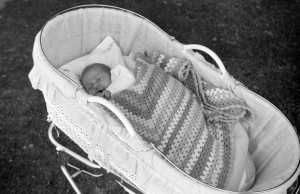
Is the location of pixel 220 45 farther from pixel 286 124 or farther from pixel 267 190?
pixel 267 190

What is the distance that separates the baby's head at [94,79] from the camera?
5.57 feet

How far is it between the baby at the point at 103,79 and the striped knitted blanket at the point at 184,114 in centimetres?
6

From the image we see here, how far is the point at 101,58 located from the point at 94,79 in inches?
7.2

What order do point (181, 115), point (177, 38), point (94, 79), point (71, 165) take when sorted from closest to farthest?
point (181, 115) < point (94, 79) < point (71, 165) < point (177, 38)

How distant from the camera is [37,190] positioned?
5.98ft

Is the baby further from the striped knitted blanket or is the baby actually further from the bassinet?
the bassinet

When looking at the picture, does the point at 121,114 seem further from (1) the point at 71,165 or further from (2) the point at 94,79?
(1) the point at 71,165

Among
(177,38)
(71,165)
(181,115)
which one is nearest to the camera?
(181,115)

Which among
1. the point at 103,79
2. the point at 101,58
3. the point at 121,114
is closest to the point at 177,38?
the point at 101,58

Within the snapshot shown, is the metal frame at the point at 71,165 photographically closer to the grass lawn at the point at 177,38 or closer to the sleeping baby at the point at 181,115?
the grass lawn at the point at 177,38

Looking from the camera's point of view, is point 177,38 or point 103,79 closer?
point 103,79

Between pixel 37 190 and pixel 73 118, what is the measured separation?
0.66m

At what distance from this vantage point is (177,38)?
8.93ft

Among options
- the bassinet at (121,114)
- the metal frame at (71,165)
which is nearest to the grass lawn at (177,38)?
the metal frame at (71,165)
